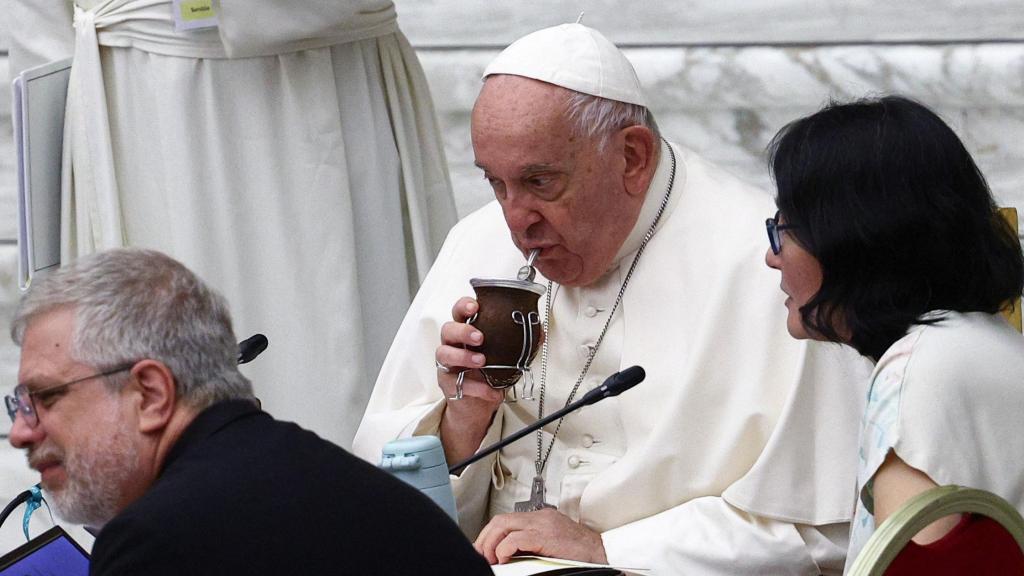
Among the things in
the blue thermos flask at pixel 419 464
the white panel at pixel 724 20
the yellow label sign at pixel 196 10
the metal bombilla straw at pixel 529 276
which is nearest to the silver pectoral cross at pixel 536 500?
the metal bombilla straw at pixel 529 276

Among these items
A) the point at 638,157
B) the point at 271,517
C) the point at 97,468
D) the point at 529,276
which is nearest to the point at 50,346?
the point at 97,468

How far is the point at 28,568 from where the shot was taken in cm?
218

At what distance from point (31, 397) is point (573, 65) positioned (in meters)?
1.35

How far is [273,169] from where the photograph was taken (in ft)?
13.3

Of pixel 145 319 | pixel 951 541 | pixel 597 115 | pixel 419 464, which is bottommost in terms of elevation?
pixel 419 464

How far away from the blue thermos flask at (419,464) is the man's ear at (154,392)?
16.4 inches

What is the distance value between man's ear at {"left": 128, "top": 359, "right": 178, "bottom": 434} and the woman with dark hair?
100cm

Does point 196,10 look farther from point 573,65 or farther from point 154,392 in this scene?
point 154,392

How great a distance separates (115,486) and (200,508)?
0.34 metres

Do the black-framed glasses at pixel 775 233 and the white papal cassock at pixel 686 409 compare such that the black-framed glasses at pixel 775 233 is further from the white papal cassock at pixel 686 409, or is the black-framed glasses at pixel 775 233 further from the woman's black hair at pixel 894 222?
the white papal cassock at pixel 686 409

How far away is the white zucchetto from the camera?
3.06 metres

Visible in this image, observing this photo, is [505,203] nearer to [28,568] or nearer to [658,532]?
[658,532]

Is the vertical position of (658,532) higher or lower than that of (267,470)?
lower

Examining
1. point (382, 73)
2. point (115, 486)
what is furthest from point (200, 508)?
point (382, 73)
